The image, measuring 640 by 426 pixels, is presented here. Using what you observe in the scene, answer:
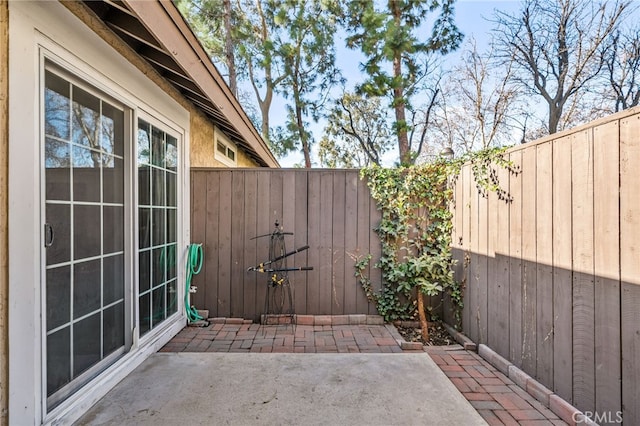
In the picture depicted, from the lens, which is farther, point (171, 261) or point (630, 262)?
point (171, 261)

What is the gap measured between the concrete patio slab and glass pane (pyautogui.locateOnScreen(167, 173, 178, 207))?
4.63ft

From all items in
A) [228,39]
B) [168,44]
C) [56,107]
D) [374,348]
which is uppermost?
[228,39]

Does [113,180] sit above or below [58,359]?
above

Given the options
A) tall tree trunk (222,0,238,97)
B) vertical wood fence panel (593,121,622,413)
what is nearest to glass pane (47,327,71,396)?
vertical wood fence panel (593,121,622,413)

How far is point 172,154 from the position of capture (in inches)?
127

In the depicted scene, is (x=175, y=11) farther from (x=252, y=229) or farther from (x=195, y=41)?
(x=252, y=229)

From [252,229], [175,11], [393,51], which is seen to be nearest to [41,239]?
[175,11]

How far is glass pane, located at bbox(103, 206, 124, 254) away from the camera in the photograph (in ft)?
7.12

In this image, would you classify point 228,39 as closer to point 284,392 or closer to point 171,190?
point 171,190

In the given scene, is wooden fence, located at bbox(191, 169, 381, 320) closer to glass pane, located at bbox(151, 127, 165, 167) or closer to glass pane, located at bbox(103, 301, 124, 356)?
glass pane, located at bbox(151, 127, 165, 167)

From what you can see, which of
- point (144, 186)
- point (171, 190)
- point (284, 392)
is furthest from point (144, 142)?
point (284, 392)

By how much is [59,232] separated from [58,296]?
35 centimetres

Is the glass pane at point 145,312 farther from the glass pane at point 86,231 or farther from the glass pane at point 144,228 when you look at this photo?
the glass pane at point 86,231

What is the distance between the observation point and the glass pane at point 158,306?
283cm
